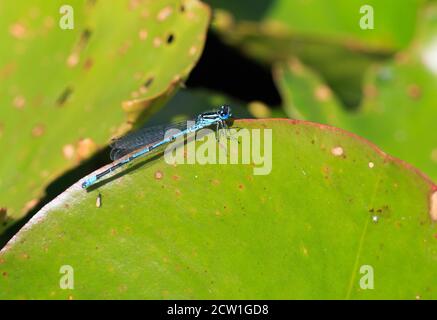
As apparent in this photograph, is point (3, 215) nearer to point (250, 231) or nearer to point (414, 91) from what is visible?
point (250, 231)

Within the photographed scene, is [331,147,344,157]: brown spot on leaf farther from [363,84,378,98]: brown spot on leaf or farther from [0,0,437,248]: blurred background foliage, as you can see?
[363,84,378,98]: brown spot on leaf

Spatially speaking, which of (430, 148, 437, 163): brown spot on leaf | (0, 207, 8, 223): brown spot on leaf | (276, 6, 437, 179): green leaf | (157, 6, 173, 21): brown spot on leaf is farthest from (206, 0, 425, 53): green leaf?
(0, 207, 8, 223): brown spot on leaf

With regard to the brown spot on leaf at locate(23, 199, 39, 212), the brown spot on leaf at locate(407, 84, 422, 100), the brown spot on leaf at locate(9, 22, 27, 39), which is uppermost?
the brown spot on leaf at locate(9, 22, 27, 39)

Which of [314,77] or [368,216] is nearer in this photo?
[368,216]

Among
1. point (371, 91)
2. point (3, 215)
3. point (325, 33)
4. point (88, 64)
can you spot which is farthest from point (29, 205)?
point (325, 33)
